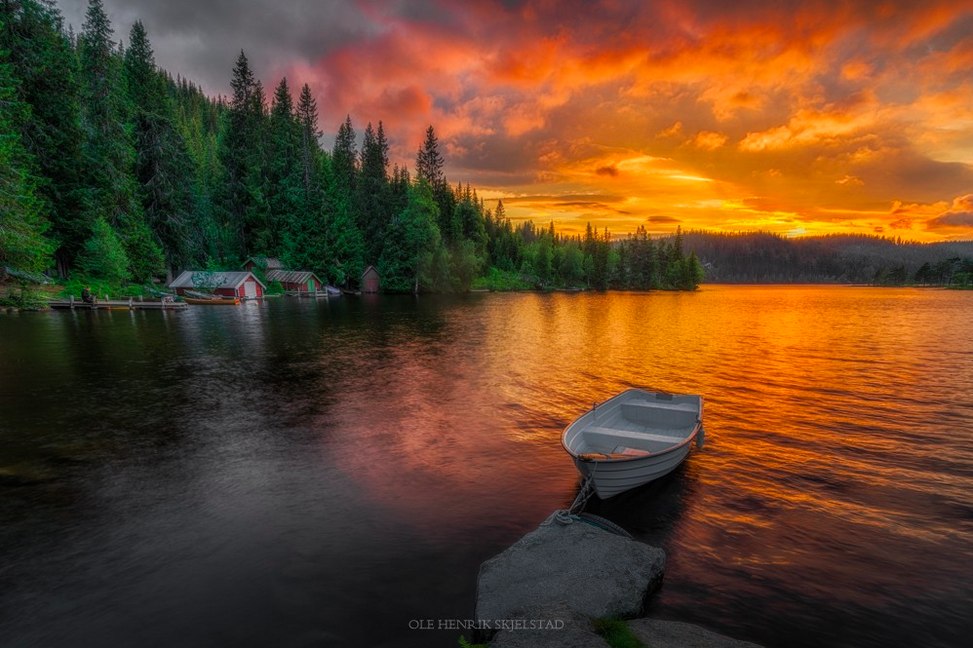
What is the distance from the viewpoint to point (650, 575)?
9445mm

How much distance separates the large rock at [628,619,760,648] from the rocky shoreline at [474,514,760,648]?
2cm

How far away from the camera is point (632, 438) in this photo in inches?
613

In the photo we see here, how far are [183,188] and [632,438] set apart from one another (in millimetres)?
103814

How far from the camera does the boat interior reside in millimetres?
15398

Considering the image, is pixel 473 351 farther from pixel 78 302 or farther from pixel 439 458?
pixel 78 302

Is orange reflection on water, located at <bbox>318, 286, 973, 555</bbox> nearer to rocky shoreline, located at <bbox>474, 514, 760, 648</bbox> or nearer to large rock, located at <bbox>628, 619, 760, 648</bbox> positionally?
rocky shoreline, located at <bbox>474, 514, 760, 648</bbox>

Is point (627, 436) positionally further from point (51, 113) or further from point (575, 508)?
point (51, 113)

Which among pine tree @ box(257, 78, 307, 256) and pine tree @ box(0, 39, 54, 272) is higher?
pine tree @ box(257, 78, 307, 256)

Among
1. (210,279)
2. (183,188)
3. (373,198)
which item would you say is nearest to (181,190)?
(183,188)

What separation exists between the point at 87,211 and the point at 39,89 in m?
17.3

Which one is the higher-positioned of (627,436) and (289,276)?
(289,276)

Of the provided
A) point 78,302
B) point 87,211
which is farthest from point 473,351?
point 87,211

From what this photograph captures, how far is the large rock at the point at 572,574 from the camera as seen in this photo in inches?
328

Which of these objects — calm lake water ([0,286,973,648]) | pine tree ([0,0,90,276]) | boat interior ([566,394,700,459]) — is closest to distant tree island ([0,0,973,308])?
pine tree ([0,0,90,276])
